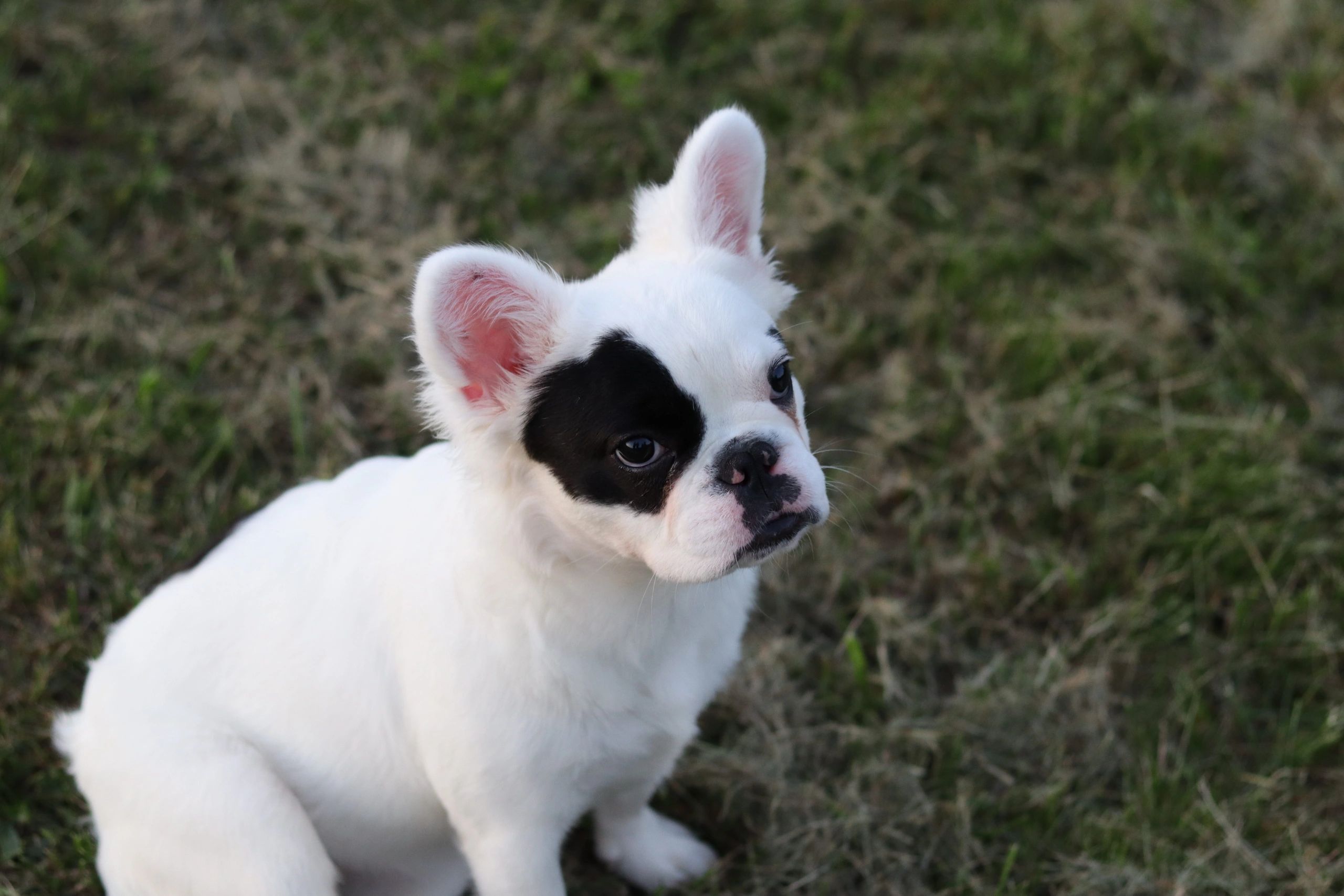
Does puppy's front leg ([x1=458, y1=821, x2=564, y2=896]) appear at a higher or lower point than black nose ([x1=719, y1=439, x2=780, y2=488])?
lower

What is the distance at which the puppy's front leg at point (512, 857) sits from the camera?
264 cm

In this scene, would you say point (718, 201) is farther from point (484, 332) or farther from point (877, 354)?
point (877, 354)

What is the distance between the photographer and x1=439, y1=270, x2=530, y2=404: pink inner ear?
223 centimetres

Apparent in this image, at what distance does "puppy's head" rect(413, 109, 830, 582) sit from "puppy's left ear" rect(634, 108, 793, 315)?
0.20m

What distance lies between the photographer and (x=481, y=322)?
2303 millimetres

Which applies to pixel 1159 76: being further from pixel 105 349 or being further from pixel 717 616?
pixel 105 349

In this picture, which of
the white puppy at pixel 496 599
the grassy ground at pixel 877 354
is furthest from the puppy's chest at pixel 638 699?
the grassy ground at pixel 877 354

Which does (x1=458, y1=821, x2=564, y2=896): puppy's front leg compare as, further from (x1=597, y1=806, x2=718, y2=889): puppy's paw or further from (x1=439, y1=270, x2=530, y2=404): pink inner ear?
(x1=439, y1=270, x2=530, y2=404): pink inner ear

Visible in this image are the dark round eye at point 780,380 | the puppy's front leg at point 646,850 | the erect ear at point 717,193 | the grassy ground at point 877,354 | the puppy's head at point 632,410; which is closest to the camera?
the puppy's head at point 632,410

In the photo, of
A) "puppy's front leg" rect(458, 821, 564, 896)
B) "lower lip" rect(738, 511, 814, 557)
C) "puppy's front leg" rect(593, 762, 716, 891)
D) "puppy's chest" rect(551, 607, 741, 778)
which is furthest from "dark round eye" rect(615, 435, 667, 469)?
"puppy's front leg" rect(593, 762, 716, 891)

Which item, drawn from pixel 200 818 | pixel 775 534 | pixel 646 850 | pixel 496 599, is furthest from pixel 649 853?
pixel 775 534

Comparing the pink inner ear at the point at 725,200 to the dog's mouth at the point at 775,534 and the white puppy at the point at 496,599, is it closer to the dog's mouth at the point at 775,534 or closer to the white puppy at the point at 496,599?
the white puppy at the point at 496,599

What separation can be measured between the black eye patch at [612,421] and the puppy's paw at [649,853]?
1257mm

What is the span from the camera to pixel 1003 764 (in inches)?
138
